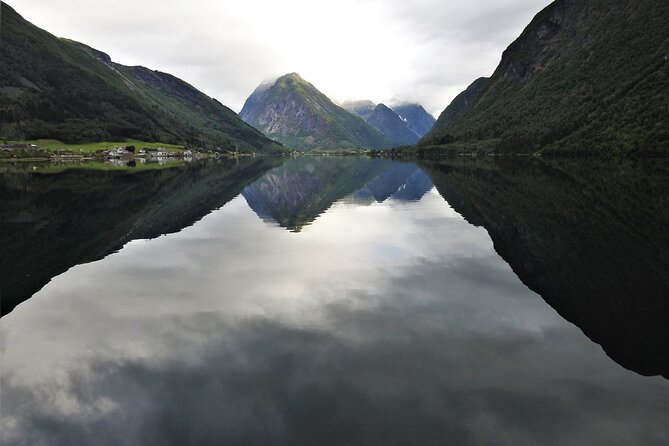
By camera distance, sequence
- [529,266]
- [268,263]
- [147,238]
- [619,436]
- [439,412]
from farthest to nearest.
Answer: [147,238] < [268,263] < [529,266] < [439,412] < [619,436]

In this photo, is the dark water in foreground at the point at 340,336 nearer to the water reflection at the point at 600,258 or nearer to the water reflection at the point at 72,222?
the water reflection at the point at 600,258

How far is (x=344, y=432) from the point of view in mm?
10750

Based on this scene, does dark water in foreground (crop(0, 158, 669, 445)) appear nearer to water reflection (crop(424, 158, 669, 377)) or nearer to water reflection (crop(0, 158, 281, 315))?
water reflection (crop(424, 158, 669, 377))

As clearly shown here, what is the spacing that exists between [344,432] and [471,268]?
1887 cm

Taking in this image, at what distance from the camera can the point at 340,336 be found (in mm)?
16875

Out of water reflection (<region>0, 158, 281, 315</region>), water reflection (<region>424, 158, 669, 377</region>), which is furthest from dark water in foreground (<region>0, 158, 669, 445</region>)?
water reflection (<region>0, 158, 281, 315</region>)

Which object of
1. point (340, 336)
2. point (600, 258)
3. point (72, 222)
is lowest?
point (72, 222)

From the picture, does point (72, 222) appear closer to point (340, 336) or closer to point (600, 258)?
point (340, 336)

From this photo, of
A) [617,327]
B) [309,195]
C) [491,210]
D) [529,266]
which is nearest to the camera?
[617,327]

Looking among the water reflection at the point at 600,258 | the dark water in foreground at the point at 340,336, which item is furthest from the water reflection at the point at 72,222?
the water reflection at the point at 600,258

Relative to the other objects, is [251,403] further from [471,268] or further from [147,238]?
[147,238]

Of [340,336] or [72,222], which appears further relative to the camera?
[72,222]

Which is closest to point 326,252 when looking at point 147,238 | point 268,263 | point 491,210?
point 268,263

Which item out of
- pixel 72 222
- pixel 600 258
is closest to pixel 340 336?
pixel 600 258
